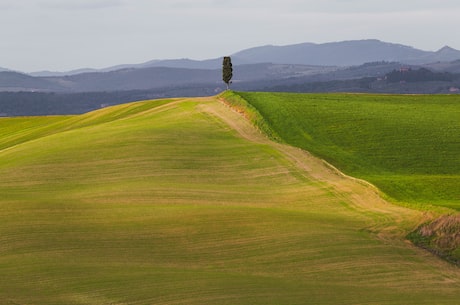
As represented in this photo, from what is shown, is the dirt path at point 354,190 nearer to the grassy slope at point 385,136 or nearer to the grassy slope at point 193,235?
the grassy slope at point 193,235

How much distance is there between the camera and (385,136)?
62000mm

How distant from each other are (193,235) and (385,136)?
32280 mm

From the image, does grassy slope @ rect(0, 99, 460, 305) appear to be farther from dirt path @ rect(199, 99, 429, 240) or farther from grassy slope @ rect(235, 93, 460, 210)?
grassy slope @ rect(235, 93, 460, 210)

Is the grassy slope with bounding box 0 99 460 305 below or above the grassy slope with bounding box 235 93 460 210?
below

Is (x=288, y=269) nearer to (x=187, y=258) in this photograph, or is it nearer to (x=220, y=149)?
(x=187, y=258)

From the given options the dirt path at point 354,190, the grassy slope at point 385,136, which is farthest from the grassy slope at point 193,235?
the grassy slope at point 385,136

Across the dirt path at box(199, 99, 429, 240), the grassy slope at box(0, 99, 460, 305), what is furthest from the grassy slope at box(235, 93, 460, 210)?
the grassy slope at box(0, 99, 460, 305)

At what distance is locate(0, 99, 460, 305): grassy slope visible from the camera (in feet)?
88.3

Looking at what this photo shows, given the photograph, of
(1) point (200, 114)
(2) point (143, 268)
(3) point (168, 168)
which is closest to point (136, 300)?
(2) point (143, 268)

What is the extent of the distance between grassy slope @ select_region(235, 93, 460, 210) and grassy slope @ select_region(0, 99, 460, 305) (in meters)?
4.72

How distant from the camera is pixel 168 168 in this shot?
48.7m

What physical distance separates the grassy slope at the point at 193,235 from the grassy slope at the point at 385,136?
4719 millimetres

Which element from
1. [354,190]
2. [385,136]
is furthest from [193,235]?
Answer: [385,136]

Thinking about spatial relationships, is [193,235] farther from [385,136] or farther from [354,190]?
[385,136]
